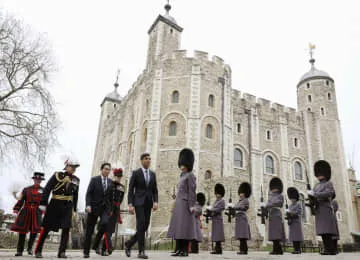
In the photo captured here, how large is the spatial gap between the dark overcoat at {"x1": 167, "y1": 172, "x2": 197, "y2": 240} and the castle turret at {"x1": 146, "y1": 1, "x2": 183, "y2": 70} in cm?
2066

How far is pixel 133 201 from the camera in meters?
6.20

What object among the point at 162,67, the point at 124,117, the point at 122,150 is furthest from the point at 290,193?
the point at 124,117

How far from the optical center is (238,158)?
2769cm

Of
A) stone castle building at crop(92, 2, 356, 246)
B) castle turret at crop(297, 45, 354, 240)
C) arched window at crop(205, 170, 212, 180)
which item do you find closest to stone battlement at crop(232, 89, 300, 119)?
stone castle building at crop(92, 2, 356, 246)

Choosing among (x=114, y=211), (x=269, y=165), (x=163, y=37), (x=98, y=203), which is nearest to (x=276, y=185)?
(x=114, y=211)

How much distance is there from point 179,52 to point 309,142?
1658 cm

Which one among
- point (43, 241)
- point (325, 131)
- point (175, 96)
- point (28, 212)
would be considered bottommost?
point (43, 241)

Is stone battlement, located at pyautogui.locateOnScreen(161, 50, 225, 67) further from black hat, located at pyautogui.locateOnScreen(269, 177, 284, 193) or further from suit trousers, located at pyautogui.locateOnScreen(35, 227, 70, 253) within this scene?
suit trousers, located at pyautogui.locateOnScreen(35, 227, 70, 253)

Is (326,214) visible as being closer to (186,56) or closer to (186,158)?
(186,158)

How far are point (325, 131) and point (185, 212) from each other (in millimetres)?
30293

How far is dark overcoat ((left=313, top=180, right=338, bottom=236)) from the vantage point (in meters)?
7.12

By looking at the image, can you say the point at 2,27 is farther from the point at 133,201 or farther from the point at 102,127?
the point at 102,127

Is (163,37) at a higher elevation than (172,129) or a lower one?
higher

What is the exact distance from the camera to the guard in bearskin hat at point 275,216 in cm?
883
